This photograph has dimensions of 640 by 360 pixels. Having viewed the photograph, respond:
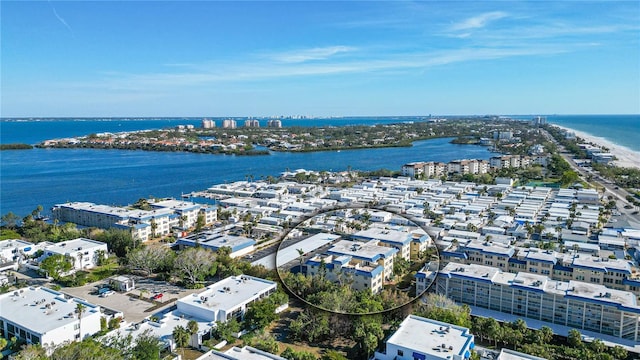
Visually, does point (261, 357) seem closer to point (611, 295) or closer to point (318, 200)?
point (611, 295)

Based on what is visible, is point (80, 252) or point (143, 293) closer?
point (143, 293)

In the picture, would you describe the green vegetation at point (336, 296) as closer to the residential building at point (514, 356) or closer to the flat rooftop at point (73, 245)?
the residential building at point (514, 356)

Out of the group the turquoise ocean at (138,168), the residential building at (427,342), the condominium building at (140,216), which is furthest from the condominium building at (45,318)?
the turquoise ocean at (138,168)

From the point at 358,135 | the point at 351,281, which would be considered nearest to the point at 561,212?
the point at 351,281

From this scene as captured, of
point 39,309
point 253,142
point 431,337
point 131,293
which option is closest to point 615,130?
point 253,142

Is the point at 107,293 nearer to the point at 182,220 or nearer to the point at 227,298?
the point at 227,298
